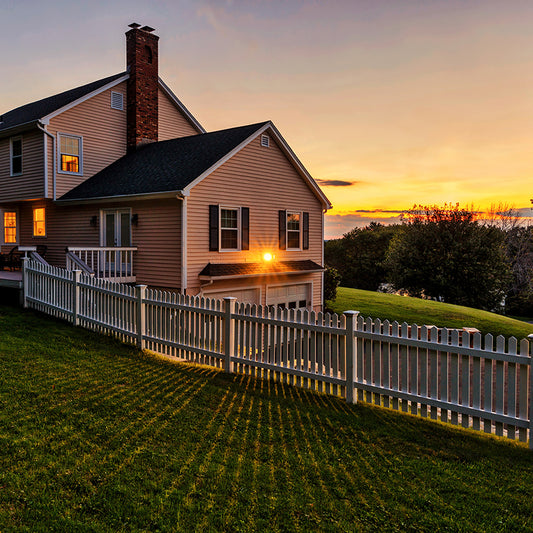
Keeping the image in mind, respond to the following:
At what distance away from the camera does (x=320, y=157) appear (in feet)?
116

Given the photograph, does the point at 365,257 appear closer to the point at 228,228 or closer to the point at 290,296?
the point at 290,296

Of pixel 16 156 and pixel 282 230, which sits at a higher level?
pixel 16 156

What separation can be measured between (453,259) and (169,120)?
2163 cm

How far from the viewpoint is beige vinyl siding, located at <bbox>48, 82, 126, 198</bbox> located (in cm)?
1866

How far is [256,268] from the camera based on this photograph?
17.2 metres

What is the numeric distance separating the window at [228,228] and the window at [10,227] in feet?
39.8

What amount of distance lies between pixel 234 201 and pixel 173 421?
467 inches

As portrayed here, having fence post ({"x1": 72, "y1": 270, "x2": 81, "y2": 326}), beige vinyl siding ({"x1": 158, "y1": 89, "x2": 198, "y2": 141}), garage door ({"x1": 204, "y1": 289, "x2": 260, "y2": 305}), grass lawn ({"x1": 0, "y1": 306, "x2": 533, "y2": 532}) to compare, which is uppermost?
beige vinyl siding ({"x1": 158, "y1": 89, "x2": 198, "y2": 141})

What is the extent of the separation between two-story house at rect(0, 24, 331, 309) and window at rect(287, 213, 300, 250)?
6 centimetres

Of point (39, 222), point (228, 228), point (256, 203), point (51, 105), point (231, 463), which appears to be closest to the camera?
point (231, 463)

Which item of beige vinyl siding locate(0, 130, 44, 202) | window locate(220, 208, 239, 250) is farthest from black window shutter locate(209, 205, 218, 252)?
beige vinyl siding locate(0, 130, 44, 202)

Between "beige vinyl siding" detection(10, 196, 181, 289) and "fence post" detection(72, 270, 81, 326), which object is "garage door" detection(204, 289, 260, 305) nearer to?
"beige vinyl siding" detection(10, 196, 181, 289)

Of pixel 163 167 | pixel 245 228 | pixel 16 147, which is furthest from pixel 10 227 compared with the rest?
pixel 245 228

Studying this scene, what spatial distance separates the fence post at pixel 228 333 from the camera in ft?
27.7
